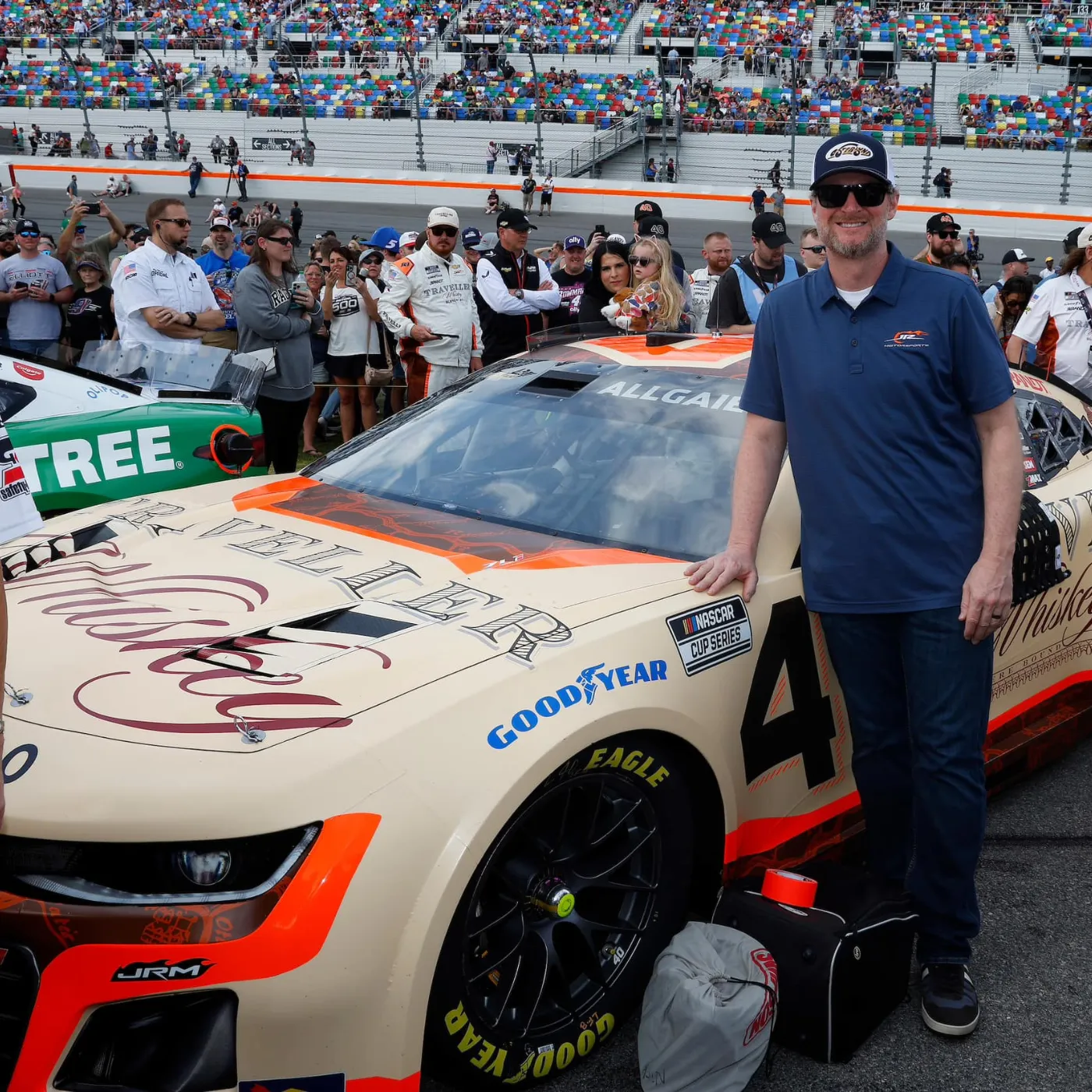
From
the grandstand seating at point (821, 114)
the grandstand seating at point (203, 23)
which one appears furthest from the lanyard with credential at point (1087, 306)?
the grandstand seating at point (203, 23)

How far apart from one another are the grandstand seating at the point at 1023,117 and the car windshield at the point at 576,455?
111ft

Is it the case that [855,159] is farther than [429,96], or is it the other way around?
[429,96]

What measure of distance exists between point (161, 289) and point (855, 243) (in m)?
4.67

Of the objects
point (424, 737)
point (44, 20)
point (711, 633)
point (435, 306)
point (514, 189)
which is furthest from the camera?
point (44, 20)

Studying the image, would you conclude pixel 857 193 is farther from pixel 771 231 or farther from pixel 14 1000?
pixel 771 231

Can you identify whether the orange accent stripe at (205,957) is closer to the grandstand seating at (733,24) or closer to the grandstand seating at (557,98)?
the grandstand seating at (557,98)

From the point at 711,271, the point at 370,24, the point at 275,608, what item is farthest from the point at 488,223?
the point at 275,608

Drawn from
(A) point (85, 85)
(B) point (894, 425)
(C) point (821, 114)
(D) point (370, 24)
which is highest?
(D) point (370, 24)

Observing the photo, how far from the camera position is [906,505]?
2.57 meters

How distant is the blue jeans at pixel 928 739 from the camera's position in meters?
2.61

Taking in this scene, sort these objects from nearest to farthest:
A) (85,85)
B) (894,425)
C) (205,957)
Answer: (205,957)
(894,425)
(85,85)

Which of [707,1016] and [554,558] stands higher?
[554,558]

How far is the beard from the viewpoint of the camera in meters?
2.57

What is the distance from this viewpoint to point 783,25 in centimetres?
4134
